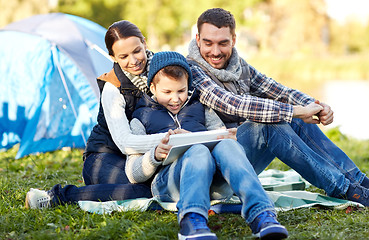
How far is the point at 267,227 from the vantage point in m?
2.40

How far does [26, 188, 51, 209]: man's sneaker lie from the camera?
3139 mm

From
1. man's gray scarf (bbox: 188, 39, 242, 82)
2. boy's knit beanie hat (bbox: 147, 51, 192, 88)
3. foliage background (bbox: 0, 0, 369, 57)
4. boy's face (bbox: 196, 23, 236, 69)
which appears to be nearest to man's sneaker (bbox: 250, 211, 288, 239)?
boy's knit beanie hat (bbox: 147, 51, 192, 88)

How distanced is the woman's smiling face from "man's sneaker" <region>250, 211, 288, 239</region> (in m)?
1.37

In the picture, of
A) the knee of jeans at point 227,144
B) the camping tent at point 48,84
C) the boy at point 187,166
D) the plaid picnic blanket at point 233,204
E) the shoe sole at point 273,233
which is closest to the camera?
the shoe sole at point 273,233

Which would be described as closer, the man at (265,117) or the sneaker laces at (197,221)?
the sneaker laces at (197,221)

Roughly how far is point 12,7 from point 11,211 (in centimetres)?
1772

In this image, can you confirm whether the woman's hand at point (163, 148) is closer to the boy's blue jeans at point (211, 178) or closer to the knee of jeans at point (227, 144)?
the boy's blue jeans at point (211, 178)

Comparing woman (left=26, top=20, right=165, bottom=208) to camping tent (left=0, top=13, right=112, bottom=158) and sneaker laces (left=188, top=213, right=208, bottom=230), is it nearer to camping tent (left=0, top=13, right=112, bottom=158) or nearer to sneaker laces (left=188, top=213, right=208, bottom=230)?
sneaker laces (left=188, top=213, right=208, bottom=230)

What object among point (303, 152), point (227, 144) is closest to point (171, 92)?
point (227, 144)

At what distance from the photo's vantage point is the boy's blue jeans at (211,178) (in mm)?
2539

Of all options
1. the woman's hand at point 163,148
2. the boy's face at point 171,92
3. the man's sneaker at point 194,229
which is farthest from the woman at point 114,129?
the man's sneaker at point 194,229

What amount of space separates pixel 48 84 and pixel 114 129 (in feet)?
10.3

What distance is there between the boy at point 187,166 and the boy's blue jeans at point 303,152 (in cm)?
33

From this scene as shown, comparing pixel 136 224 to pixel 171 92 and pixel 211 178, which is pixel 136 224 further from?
pixel 171 92
